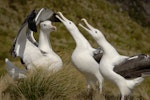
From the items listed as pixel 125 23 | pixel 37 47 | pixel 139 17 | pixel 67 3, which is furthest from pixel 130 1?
pixel 37 47

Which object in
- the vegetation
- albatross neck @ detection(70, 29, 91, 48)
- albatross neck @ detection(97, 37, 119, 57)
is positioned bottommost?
the vegetation

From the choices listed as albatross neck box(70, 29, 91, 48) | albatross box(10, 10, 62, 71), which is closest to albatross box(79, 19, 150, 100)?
albatross neck box(70, 29, 91, 48)

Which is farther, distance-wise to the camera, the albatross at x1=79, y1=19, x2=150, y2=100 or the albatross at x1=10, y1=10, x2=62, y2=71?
the albatross at x1=10, y1=10, x2=62, y2=71

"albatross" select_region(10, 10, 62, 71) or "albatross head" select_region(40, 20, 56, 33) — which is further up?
"albatross head" select_region(40, 20, 56, 33)

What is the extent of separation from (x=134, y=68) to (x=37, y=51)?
1.50 meters

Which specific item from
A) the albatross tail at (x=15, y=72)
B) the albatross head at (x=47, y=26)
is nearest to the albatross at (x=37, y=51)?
the albatross head at (x=47, y=26)

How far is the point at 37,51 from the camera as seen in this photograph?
6.74 m

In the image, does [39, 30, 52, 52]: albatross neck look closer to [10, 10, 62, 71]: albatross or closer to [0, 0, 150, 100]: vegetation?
[10, 10, 62, 71]: albatross

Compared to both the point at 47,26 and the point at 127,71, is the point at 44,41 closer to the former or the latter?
the point at 47,26

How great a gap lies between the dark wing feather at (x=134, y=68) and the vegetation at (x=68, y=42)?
0.52 meters

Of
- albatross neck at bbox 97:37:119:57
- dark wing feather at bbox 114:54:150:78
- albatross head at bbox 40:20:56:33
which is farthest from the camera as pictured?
albatross head at bbox 40:20:56:33

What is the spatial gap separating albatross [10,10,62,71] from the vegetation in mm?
198

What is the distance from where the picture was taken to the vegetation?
634cm

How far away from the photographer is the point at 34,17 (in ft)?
21.2
